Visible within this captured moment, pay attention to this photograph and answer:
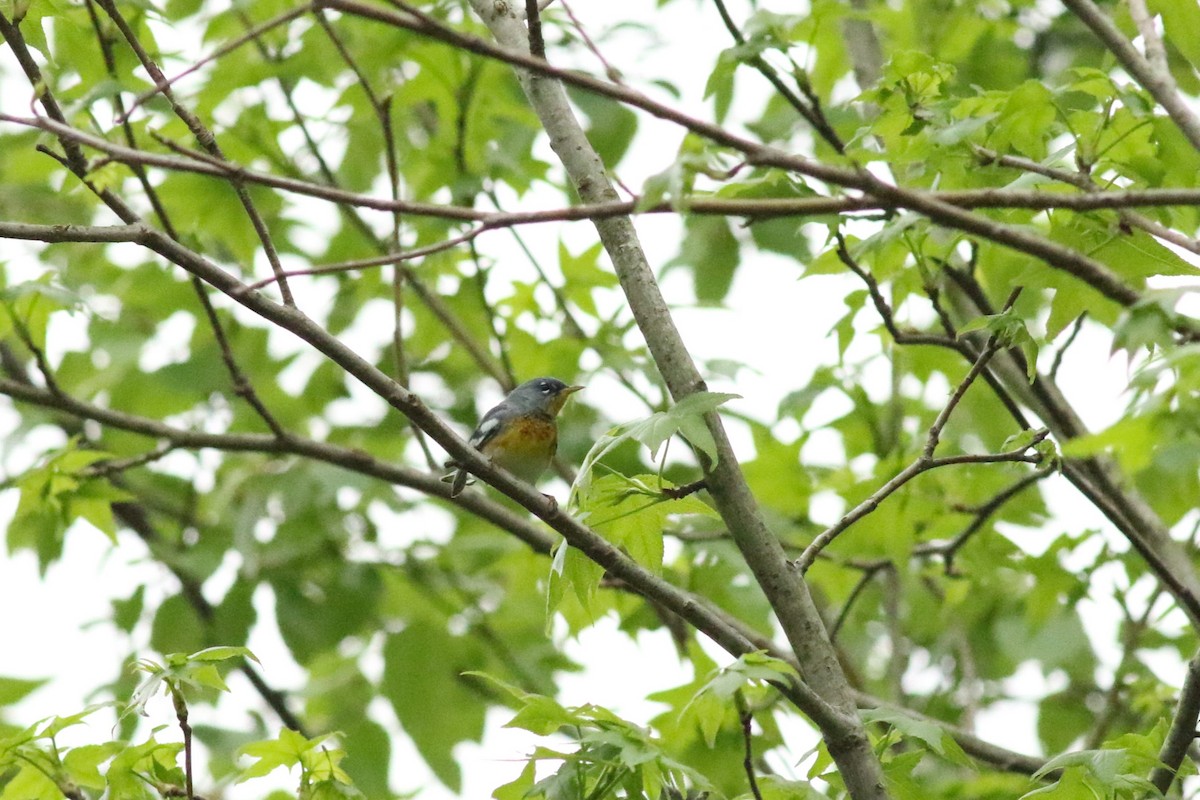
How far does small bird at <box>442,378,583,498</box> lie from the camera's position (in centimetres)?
636

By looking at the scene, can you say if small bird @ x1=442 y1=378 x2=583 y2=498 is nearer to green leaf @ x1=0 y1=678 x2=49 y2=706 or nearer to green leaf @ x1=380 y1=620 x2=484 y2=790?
green leaf @ x1=380 y1=620 x2=484 y2=790

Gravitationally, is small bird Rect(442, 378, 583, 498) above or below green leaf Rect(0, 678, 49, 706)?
above

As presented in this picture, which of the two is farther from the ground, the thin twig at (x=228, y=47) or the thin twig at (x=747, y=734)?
the thin twig at (x=228, y=47)

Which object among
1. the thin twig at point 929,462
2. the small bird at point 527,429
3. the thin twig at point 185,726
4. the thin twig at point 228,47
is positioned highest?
the small bird at point 527,429

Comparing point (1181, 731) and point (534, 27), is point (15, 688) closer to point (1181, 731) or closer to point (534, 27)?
point (534, 27)

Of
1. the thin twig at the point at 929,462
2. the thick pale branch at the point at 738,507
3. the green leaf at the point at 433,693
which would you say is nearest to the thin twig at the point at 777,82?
the thick pale branch at the point at 738,507

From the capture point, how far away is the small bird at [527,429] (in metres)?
6.36

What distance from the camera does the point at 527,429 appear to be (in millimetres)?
6426

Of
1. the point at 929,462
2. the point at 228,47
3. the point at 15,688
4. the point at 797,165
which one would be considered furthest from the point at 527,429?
the point at 797,165

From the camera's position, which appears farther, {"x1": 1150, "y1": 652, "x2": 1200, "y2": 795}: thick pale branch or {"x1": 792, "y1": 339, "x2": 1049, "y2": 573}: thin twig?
{"x1": 792, "y1": 339, "x2": 1049, "y2": 573}: thin twig

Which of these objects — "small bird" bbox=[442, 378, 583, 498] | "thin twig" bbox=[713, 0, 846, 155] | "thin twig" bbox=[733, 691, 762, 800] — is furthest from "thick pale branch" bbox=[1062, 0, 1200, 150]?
"small bird" bbox=[442, 378, 583, 498]

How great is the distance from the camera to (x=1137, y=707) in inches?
203

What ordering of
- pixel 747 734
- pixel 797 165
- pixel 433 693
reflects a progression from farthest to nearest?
pixel 433 693 < pixel 747 734 < pixel 797 165

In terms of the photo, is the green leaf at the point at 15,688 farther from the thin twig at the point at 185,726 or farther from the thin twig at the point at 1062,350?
the thin twig at the point at 1062,350
